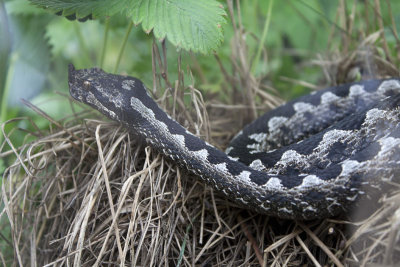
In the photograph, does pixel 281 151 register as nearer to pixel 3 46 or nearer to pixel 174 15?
pixel 174 15

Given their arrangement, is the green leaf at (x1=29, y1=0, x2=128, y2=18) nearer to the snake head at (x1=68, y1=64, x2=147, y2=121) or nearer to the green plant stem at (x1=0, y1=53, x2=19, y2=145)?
the snake head at (x1=68, y1=64, x2=147, y2=121)

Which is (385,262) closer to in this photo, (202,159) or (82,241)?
(202,159)

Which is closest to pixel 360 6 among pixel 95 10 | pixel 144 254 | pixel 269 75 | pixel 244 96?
pixel 269 75

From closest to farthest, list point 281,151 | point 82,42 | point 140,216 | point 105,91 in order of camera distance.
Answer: point 140,216 → point 281,151 → point 105,91 → point 82,42

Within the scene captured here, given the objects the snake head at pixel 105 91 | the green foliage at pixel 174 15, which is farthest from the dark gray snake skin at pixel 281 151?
the green foliage at pixel 174 15

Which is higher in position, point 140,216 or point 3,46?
point 3,46

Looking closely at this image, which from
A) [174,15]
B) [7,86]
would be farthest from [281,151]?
[7,86]

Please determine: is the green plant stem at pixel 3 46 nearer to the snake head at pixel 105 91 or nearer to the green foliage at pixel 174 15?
the snake head at pixel 105 91
